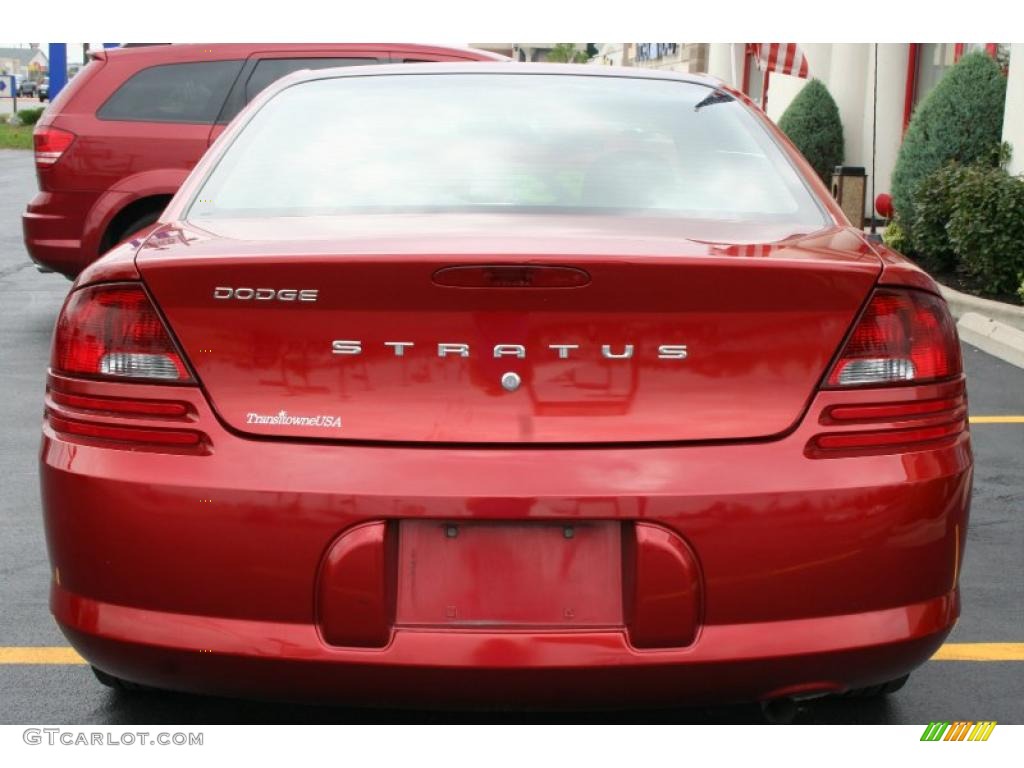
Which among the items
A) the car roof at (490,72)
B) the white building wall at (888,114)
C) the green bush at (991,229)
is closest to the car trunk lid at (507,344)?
the car roof at (490,72)

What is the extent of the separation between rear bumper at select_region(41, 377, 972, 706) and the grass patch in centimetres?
4086

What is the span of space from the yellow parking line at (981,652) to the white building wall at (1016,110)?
813 cm

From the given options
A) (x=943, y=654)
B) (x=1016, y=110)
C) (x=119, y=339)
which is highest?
(x=119, y=339)

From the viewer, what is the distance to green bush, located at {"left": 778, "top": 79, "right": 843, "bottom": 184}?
18.7m

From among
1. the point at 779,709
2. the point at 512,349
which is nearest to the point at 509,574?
the point at 512,349

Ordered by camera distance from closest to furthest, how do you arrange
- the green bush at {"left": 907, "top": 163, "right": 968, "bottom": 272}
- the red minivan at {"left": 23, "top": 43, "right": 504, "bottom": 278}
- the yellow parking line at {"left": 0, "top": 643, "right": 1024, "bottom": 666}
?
the yellow parking line at {"left": 0, "top": 643, "right": 1024, "bottom": 666} → the red minivan at {"left": 23, "top": 43, "right": 504, "bottom": 278} → the green bush at {"left": 907, "top": 163, "right": 968, "bottom": 272}

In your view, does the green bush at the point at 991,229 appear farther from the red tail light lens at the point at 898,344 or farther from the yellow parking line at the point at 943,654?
the red tail light lens at the point at 898,344

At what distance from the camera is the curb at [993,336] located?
29.3 ft

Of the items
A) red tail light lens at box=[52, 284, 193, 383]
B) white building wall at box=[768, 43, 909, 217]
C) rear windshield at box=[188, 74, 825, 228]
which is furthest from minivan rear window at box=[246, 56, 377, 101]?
white building wall at box=[768, 43, 909, 217]

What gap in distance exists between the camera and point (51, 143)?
367 inches

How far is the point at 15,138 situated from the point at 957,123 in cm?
3706

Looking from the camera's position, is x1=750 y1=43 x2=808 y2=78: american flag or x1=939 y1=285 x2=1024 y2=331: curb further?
x1=750 y1=43 x2=808 y2=78: american flag
